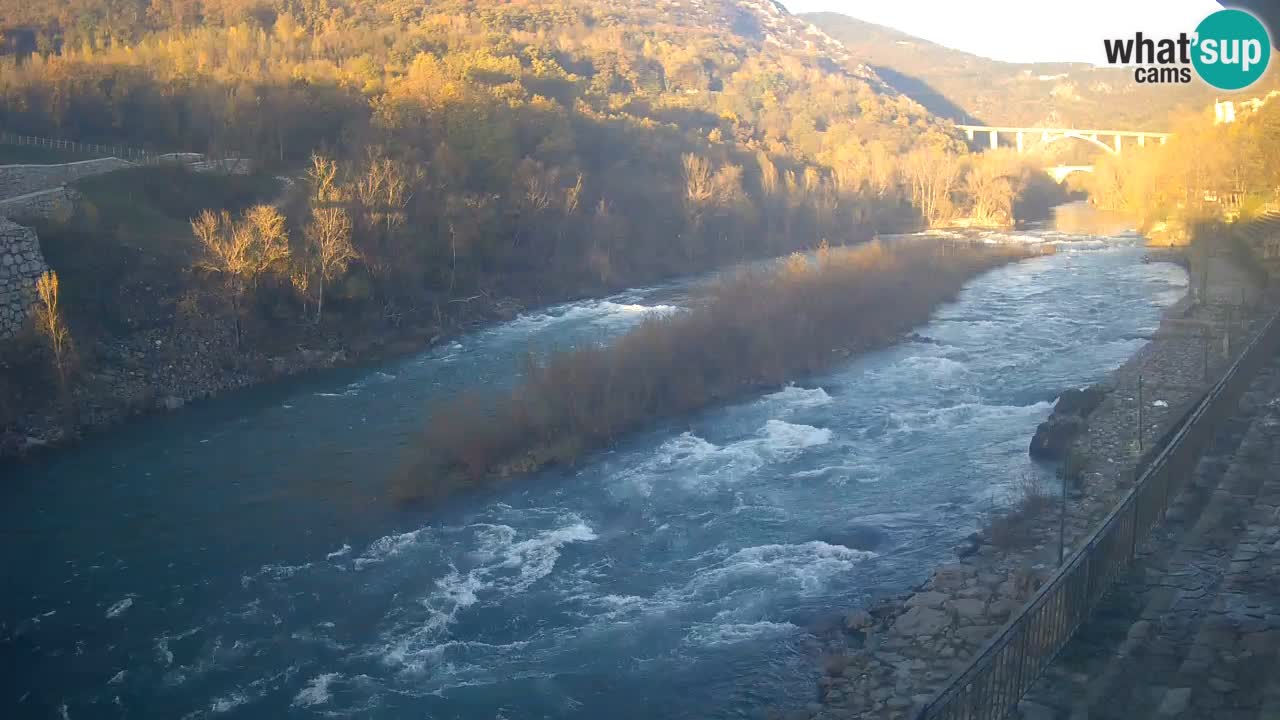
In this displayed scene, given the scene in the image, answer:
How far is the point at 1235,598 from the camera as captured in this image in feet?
29.5

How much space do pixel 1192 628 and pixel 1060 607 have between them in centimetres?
125

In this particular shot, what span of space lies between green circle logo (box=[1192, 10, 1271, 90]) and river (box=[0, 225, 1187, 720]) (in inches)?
284

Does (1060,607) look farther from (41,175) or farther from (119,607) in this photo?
(41,175)

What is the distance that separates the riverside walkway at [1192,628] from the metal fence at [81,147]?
33.6m

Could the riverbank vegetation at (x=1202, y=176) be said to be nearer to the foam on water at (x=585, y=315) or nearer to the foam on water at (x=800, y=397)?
the foam on water at (x=800, y=397)

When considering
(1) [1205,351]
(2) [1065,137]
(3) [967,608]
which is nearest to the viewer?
(3) [967,608]

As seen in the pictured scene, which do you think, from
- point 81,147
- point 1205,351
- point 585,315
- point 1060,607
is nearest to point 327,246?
point 585,315

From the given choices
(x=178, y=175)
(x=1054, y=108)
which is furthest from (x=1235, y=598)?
(x=1054, y=108)

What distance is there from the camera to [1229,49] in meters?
19.4

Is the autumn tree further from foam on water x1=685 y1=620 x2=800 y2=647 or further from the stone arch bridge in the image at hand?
foam on water x1=685 y1=620 x2=800 y2=647

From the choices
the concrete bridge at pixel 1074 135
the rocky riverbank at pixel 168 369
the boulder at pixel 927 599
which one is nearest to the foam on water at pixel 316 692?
the boulder at pixel 927 599

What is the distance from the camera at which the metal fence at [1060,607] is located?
7.30m

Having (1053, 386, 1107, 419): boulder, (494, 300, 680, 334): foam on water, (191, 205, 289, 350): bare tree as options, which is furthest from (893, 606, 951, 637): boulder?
(191, 205, 289, 350): bare tree

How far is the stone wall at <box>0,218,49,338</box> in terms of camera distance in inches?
929
